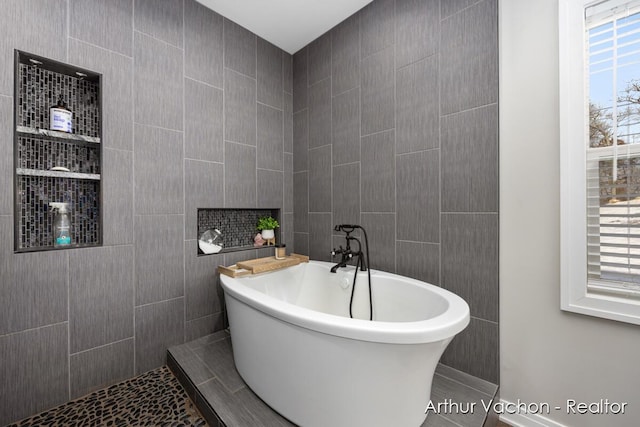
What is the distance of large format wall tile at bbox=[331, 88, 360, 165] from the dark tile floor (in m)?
1.66

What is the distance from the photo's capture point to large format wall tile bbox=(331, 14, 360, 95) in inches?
86.5

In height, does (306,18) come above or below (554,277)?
above

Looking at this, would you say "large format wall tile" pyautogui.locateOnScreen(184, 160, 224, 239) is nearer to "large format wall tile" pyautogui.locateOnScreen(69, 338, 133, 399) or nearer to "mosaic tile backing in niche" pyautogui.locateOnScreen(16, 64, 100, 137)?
"mosaic tile backing in niche" pyautogui.locateOnScreen(16, 64, 100, 137)

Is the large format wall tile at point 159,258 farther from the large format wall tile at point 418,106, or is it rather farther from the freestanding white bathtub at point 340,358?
the large format wall tile at point 418,106

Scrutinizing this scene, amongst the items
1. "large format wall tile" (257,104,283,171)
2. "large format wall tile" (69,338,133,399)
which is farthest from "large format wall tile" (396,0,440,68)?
"large format wall tile" (69,338,133,399)

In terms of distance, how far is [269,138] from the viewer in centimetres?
257

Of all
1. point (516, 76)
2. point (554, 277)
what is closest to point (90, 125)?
point (516, 76)

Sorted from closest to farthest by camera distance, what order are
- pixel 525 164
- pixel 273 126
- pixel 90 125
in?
pixel 525 164 < pixel 90 125 < pixel 273 126

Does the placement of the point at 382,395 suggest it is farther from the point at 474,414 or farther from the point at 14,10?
the point at 14,10

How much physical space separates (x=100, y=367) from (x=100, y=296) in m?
0.44

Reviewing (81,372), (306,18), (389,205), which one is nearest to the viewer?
(81,372)

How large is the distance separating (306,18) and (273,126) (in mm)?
938

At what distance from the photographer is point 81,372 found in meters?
1.58
